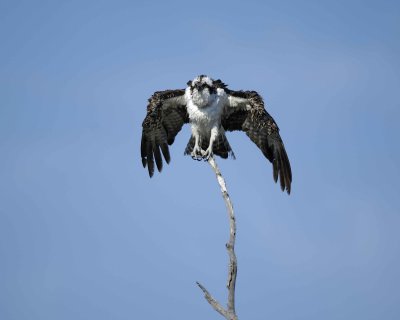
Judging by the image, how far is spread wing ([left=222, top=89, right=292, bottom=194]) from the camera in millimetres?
15922

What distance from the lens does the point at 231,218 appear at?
537 inches

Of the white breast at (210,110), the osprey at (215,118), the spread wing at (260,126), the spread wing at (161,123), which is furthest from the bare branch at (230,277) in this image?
the spread wing at (161,123)

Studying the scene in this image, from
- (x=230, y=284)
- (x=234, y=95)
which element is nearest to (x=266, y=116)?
(x=234, y=95)

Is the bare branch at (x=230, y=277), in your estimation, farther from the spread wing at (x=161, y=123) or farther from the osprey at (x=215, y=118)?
the spread wing at (x=161, y=123)

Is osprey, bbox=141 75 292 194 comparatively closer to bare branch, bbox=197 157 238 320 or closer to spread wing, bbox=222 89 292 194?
spread wing, bbox=222 89 292 194

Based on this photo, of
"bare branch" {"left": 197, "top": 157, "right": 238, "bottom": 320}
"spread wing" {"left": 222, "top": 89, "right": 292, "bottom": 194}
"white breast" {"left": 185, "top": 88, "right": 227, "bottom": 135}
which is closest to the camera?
"bare branch" {"left": 197, "top": 157, "right": 238, "bottom": 320}

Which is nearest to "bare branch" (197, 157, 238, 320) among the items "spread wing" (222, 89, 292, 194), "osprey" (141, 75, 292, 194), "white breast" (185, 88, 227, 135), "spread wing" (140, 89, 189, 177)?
"osprey" (141, 75, 292, 194)

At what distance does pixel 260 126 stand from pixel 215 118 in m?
1.06

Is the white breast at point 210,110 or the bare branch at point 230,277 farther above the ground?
the white breast at point 210,110

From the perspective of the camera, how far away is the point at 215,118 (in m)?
16.4

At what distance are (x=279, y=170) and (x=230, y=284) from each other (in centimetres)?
386

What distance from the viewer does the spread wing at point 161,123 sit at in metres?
16.4

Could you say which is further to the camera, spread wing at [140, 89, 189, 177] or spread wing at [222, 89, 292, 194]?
spread wing at [140, 89, 189, 177]

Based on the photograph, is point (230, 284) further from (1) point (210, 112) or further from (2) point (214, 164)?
(1) point (210, 112)
